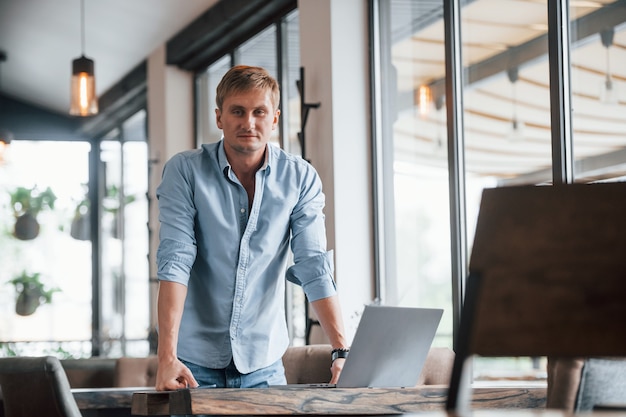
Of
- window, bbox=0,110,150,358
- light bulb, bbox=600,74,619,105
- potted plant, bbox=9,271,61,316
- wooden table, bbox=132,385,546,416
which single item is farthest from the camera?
window, bbox=0,110,150,358

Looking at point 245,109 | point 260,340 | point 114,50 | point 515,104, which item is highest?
point 114,50

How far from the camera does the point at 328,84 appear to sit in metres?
5.20

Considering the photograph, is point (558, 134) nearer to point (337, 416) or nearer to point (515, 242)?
point (337, 416)

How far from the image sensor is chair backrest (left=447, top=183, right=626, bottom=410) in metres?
1.28

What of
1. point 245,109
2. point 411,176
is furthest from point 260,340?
point 411,176

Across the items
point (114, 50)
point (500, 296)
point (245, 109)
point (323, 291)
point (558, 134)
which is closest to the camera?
point (500, 296)

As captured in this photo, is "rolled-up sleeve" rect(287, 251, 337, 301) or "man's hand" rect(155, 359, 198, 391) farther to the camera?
"rolled-up sleeve" rect(287, 251, 337, 301)

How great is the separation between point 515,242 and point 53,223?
34.1ft

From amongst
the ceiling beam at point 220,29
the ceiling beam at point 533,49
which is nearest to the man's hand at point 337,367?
the ceiling beam at point 533,49

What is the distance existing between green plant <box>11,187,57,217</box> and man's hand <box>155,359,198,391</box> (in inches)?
364

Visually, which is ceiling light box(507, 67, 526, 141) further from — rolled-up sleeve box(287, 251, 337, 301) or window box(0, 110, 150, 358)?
window box(0, 110, 150, 358)

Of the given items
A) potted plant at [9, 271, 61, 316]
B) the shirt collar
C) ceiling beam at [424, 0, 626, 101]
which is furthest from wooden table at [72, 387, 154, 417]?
potted plant at [9, 271, 61, 316]

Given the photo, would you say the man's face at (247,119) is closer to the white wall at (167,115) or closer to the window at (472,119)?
the window at (472,119)

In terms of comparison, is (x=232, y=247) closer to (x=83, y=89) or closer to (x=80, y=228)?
(x=83, y=89)
